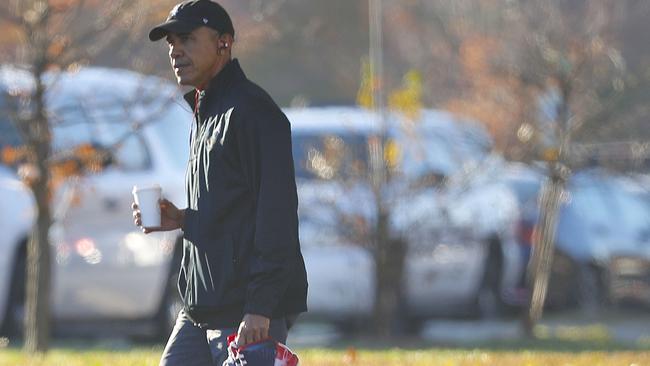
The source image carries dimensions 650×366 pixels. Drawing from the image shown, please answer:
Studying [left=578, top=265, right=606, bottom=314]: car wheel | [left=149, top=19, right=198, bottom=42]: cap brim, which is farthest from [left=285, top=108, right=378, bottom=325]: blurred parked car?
[left=149, top=19, right=198, bottom=42]: cap brim

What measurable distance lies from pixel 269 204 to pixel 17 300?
741cm

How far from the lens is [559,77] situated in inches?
498

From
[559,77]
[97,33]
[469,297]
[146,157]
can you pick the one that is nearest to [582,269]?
[469,297]

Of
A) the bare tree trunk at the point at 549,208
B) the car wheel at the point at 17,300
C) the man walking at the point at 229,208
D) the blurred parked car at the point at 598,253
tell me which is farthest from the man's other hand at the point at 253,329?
the blurred parked car at the point at 598,253

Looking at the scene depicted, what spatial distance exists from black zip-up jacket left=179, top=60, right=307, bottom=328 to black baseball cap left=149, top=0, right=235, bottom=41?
0.14m

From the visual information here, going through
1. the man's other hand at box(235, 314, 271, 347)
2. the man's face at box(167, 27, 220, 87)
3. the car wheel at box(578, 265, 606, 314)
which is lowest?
the car wheel at box(578, 265, 606, 314)

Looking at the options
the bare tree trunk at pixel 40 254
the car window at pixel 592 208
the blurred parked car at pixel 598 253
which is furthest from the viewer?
the car window at pixel 592 208

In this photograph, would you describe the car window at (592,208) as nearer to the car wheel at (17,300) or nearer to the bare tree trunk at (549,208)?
the bare tree trunk at (549,208)

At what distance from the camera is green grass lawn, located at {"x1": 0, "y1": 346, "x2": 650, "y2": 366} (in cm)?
933

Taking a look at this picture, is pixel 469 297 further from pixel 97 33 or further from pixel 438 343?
pixel 97 33

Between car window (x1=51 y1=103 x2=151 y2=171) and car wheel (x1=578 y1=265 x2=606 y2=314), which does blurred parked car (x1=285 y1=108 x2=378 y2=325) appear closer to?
car window (x1=51 y1=103 x2=151 y2=171)

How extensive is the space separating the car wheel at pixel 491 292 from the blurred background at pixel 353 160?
19mm

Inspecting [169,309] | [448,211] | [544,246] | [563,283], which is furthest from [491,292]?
[169,309]

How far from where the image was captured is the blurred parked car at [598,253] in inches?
715
